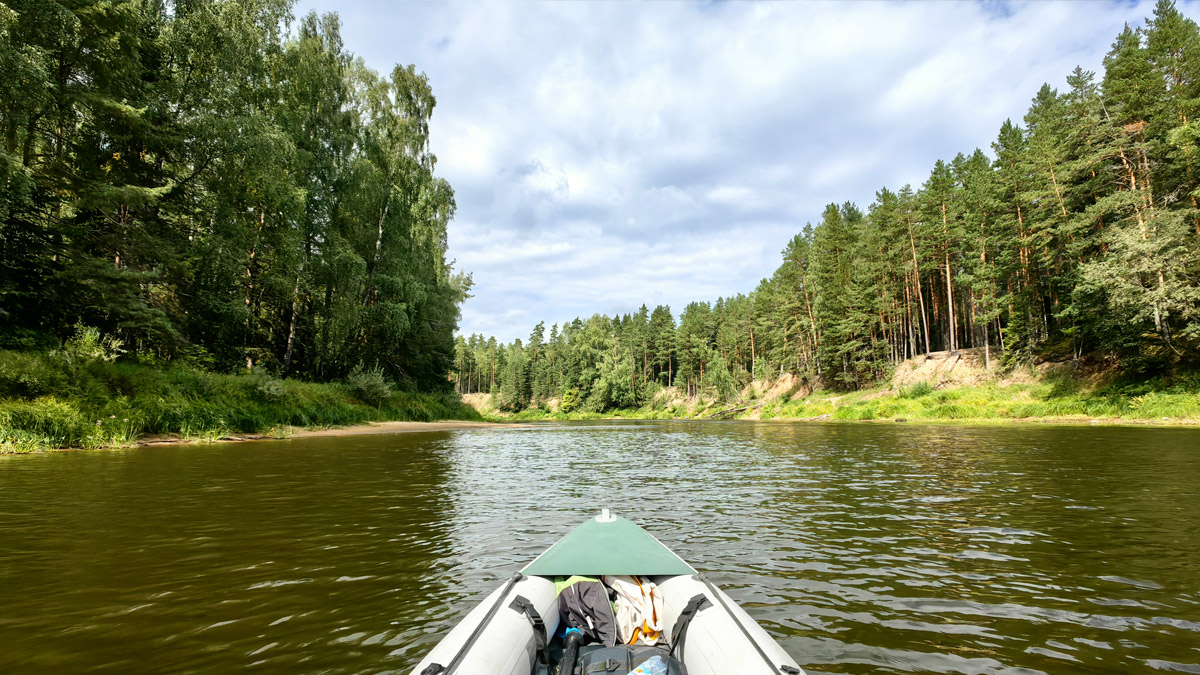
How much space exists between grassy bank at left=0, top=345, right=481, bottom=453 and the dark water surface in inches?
64.9

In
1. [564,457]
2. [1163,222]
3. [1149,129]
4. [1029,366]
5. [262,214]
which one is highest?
[1149,129]

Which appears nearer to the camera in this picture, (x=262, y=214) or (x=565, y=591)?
(x=565, y=591)

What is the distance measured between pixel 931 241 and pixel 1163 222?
1646 centimetres

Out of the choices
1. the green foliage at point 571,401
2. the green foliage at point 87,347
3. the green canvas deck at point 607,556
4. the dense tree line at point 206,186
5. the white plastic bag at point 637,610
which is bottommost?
the green foliage at point 571,401

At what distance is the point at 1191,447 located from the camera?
13953mm

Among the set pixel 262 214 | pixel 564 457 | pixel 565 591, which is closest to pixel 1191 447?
pixel 564 457

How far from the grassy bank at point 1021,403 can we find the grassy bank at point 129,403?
120 ft

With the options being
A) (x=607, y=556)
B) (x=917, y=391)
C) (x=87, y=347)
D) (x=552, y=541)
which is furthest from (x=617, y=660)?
(x=917, y=391)

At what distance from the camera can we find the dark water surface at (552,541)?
11.7 feet

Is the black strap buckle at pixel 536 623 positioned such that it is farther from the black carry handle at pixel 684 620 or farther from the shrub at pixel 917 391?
the shrub at pixel 917 391

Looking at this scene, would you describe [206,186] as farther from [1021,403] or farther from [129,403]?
[1021,403]

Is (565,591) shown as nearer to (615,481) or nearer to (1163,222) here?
(615,481)

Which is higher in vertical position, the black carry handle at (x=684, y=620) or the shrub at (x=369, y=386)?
the shrub at (x=369, y=386)

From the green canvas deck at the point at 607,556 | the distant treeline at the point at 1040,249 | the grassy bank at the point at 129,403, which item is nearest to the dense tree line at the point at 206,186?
the grassy bank at the point at 129,403
